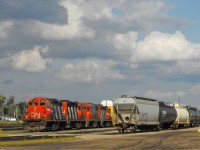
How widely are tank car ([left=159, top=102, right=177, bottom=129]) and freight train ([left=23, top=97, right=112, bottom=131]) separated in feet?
40.4

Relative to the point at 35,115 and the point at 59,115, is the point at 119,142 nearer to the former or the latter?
the point at 35,115

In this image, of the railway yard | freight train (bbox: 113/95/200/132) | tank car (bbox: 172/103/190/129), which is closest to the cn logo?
freight train (bbox: 113/95/200/132)

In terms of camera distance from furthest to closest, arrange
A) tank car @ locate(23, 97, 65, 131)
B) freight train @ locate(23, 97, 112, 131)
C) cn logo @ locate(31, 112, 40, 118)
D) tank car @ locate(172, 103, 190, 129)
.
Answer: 1. tank car @ locate(172, 103, 190, 129)
2. cn logo @ locate(31, 112, 40, 118)
3. freight train @ locate(23, 97, 112, 131)
4. tank car @ locate(23, 97, 65, 131)

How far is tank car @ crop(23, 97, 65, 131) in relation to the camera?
5378 cm

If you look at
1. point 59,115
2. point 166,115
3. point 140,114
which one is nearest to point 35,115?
point 59,115

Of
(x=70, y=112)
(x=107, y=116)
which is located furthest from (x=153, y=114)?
(x=107, y=116)

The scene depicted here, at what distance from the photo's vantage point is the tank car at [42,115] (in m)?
53.8

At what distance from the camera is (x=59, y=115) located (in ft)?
192

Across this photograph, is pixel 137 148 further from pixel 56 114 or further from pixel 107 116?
pixel 107 116

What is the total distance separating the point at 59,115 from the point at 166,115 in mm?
17187

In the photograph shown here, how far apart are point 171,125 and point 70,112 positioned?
19.0m

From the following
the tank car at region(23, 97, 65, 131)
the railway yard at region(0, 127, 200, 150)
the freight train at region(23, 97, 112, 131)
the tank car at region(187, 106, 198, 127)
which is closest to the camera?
the railway yard at region(0, 127, 200, 150)

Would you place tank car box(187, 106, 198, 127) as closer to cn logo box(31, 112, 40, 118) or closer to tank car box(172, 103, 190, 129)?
tank car box(172, 103, 190, 129)

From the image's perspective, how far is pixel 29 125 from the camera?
53.9 metres
